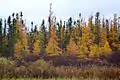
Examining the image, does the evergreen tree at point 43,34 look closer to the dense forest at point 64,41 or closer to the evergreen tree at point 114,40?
the dense forest at point 64,41

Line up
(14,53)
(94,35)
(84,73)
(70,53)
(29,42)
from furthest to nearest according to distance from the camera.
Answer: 1. (29,42)
2. (94,35)
3. (14,53)
4. (70,53)
5. (84,73)

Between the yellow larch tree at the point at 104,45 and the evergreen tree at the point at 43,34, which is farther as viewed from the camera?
the evergreen tree at the point at 43,34

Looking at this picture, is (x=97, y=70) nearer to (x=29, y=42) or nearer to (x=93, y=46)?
(x=93, y=46)

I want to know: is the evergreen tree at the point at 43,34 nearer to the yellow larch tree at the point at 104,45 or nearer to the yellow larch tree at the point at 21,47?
the yellow larch tree at the point at 21,47

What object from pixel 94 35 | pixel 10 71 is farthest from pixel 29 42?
pixel 10 71

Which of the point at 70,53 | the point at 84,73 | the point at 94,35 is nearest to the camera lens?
the point at 84,73

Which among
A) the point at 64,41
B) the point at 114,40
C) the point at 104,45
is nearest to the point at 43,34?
the point at 64,41

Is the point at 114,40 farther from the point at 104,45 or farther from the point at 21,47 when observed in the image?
the point at 21,47

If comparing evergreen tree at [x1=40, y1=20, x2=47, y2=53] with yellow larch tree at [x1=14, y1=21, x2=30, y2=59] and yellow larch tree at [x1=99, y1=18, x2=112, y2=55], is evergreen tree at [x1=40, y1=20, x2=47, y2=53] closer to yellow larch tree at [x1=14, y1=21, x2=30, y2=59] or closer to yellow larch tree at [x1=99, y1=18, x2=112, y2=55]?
yellow larch tree at [x1=14, y1=21, x2=30, y2=59]

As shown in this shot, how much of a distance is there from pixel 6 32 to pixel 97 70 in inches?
2755

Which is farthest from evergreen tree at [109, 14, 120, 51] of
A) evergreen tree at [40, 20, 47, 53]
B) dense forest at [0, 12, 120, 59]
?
evergreen tree at [40, 20, 47, 53]

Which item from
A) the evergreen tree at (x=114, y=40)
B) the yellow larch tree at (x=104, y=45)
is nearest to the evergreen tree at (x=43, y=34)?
the yellow larch tree at (x=104, y=45)

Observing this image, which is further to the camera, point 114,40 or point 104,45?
point 114,40

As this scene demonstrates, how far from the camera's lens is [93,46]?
61.0m
